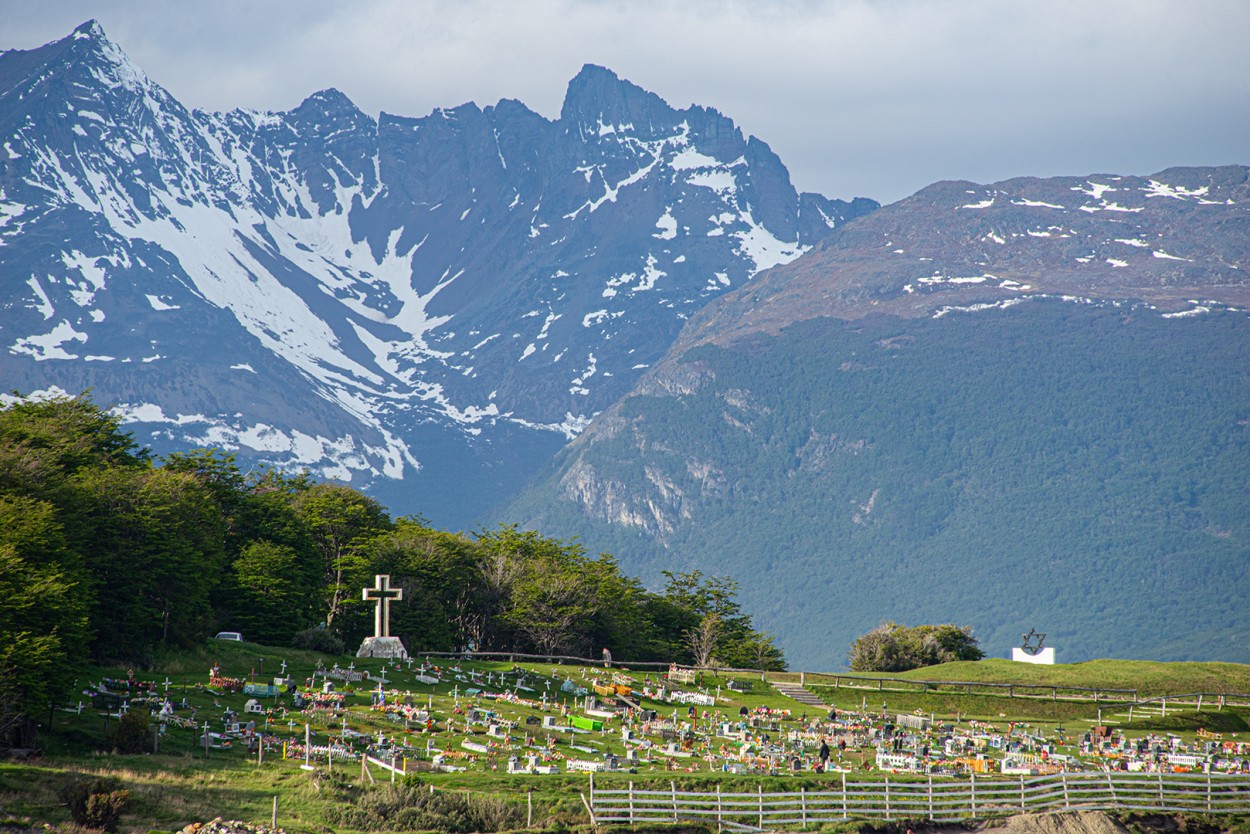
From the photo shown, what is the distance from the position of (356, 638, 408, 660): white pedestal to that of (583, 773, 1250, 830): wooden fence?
3366cm

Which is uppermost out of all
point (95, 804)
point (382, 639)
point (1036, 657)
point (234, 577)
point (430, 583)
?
point (430, 583)

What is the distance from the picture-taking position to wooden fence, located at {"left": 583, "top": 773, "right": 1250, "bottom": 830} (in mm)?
50594

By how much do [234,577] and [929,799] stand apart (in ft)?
174

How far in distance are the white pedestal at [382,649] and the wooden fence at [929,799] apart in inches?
1325

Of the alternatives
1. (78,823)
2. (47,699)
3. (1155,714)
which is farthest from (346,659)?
(1155,714)

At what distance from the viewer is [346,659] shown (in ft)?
263

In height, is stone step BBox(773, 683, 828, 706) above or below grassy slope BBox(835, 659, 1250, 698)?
below

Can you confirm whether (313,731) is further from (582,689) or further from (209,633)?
(209,633)

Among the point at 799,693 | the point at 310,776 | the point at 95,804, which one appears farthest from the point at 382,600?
the point at 95,804

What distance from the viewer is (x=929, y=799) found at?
53.7 meters

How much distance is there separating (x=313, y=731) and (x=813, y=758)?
69.8 ft

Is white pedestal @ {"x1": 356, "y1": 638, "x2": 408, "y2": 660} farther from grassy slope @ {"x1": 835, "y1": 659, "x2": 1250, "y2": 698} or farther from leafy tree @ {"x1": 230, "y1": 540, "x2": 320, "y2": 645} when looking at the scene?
grassy slope @ {"x1": 835, "y1": 659, "x2": 1250, "y2": 698}

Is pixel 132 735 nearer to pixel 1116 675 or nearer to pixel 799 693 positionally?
pixel 799 693

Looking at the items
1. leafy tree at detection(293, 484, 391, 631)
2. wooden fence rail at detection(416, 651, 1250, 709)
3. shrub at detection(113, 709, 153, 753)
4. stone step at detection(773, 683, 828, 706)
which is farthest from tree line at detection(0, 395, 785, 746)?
stone step at detection(773, 683, 828, 706)
